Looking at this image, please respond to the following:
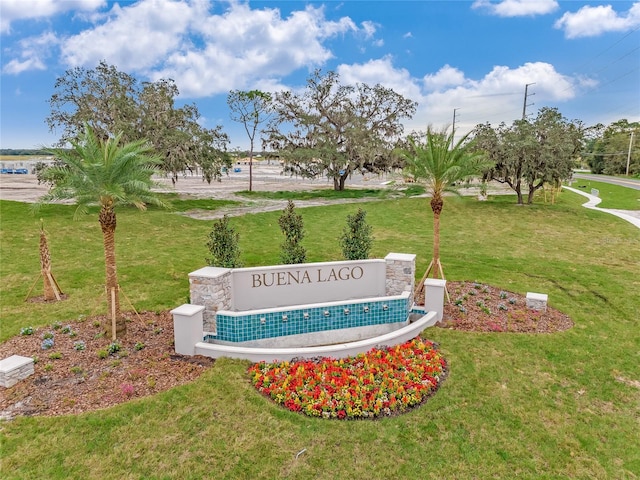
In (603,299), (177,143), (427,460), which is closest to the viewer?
(427,460)

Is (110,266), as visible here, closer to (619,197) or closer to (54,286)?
(54,286)

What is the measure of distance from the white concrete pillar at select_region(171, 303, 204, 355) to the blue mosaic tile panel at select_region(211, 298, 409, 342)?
24.5 inches

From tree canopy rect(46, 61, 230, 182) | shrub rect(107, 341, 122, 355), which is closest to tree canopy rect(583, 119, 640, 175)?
tree canopy rect(46, 61, 230, 182)

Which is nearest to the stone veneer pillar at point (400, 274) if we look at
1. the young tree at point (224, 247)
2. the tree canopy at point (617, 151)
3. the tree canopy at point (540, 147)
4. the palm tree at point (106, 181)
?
the young tree at point (224, 247)

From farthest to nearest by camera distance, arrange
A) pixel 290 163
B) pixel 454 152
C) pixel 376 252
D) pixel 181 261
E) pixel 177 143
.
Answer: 1. pixel 290 163
2. pixel 177 143
3. pixel 376 252
4. pixel 181 261
5. pixel 454 152

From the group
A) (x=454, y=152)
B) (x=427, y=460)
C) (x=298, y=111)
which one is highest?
(x=298, y=111)

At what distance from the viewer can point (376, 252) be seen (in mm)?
18172

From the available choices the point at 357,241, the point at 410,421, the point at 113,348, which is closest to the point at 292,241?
the point at 357,241

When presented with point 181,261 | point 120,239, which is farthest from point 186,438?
point 120,239

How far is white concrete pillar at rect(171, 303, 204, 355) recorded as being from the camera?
8.21 meters

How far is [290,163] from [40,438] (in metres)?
36.0

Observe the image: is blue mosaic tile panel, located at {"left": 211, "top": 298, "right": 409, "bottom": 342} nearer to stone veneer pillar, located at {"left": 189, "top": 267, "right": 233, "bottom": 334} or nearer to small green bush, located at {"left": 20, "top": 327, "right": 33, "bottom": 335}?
stone veneer pillar, located at {"left": 189, "top": 267, "right": 233, "bottom": 334}

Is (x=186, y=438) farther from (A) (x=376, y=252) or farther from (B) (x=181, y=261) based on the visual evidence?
(A) (x=376, y=252)

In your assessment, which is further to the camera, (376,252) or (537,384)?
(376,252)
